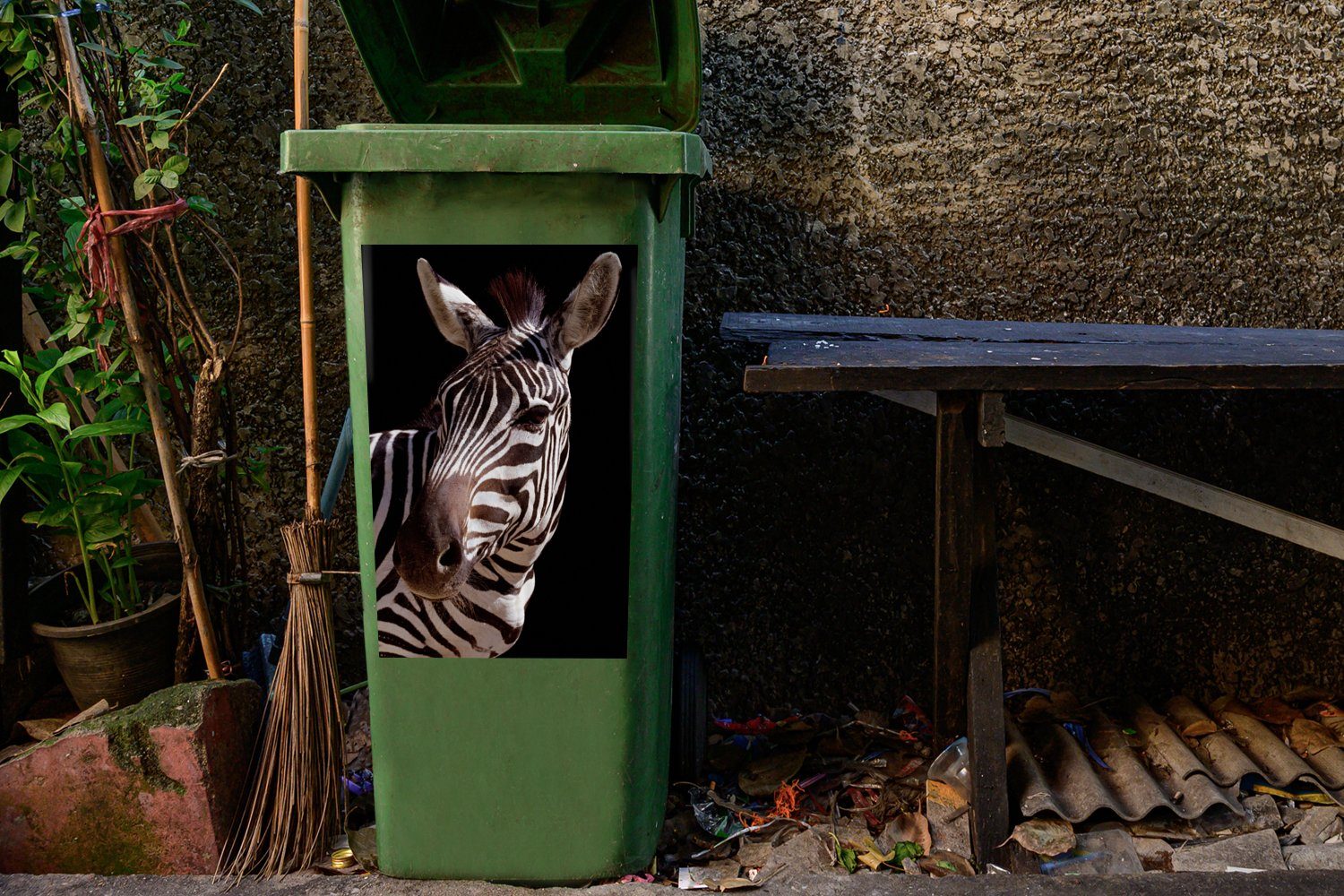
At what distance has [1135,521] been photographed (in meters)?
2.79

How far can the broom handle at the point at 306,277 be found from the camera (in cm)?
211

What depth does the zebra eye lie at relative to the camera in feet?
6.15

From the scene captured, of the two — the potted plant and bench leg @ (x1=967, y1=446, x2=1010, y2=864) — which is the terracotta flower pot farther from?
bench leg @ (x1=967, y1=446, x2=1010, y2=864)

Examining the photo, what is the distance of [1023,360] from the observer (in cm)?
193

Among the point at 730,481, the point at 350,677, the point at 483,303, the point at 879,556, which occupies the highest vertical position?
the point at 483,303

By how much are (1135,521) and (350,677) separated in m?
2.26

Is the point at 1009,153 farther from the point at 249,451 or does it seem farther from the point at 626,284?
the point at 249,451

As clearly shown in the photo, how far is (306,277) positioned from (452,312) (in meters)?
0.52

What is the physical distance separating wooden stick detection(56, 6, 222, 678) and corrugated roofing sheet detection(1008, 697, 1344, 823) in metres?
1.91

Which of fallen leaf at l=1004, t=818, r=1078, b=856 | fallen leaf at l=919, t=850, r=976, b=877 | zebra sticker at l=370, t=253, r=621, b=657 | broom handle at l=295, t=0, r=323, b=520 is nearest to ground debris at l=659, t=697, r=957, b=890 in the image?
fallen leaf at l=919, t=850, r=976, b=877

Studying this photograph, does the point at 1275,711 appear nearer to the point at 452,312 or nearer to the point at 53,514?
the point at 452,312

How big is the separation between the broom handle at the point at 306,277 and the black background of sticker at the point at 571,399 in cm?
38

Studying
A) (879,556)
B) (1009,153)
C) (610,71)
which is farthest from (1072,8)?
(879,556)

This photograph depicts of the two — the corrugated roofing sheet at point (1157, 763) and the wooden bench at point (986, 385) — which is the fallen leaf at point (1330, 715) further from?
the wooden bench at point (986, 385)
